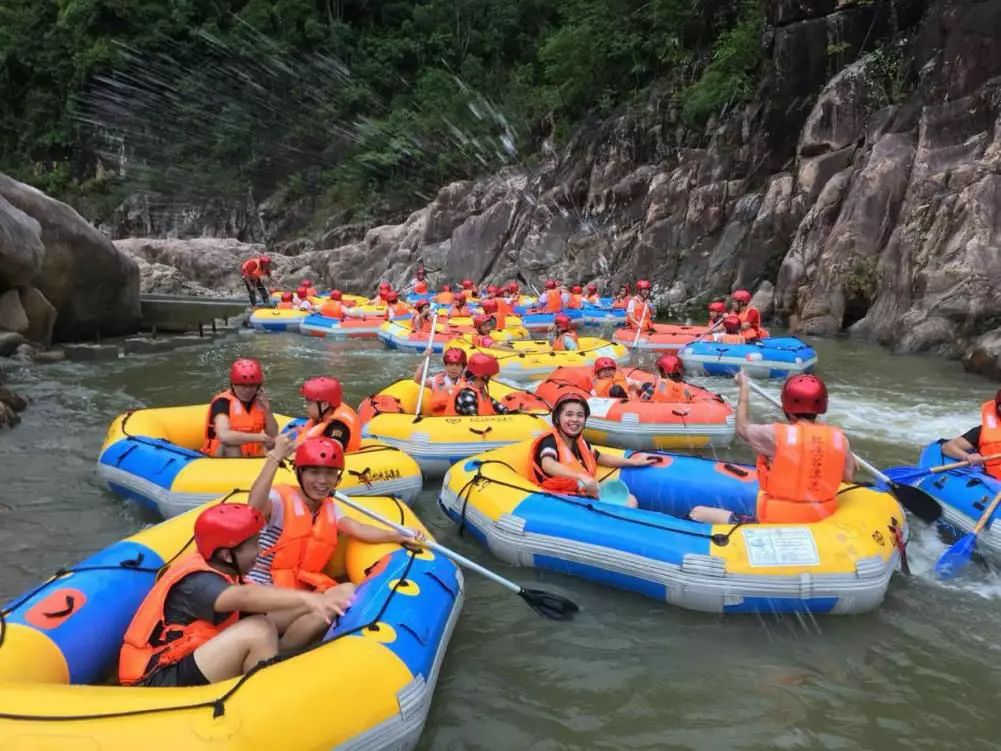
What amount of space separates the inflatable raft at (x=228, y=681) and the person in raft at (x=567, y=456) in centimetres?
131

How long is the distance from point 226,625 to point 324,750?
0.69m

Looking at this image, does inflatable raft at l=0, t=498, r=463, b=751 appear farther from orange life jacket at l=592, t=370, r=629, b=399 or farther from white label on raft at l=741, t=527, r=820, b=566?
orange life jacket at l=592, t=370, r=629, b=399

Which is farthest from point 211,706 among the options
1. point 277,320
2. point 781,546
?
point 277,320

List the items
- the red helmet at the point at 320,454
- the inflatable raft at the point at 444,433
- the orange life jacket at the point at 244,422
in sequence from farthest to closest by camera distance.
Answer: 1. the inflatable raft at the point at 444,433
2. the orange life jacket at the point at 244,422
3. the red helmet at the point at 320,454

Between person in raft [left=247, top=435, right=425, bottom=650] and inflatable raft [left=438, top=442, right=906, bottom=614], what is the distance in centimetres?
138

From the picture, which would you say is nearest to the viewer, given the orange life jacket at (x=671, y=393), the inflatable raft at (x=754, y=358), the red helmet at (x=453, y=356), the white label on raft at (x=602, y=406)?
the red helmet at (x=453, y=356)

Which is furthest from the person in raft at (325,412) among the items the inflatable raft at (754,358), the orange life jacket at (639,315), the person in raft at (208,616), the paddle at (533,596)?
the orange life jacket at (639,315)

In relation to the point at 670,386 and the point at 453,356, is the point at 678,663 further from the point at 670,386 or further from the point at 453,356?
the point at 670,386

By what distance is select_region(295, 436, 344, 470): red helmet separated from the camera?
3814 mm

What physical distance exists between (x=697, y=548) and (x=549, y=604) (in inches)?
35.7

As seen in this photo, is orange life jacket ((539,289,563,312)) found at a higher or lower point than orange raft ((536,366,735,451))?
higher

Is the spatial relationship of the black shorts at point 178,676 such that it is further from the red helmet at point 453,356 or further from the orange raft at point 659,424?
the orange raft at point 659,424

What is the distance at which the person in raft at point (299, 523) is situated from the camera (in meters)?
3.69

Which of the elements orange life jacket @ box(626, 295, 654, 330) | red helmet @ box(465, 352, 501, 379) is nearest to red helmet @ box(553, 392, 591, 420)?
red helmet @ box(465, 352, 501, 379)
